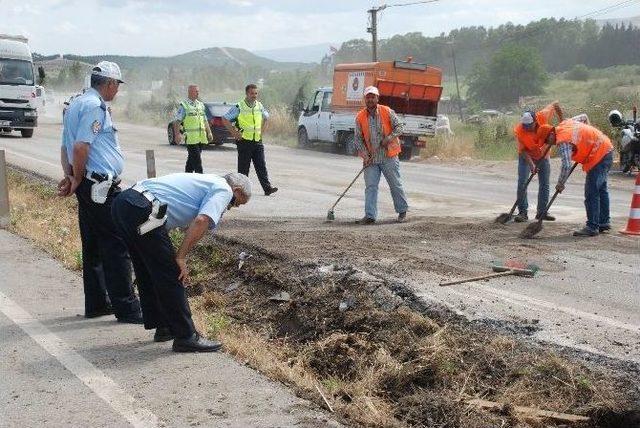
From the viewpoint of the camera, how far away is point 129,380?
5.14 metres

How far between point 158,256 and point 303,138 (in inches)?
932

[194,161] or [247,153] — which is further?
[194,161]

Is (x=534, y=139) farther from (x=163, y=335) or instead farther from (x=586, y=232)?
(x=163, y=335)

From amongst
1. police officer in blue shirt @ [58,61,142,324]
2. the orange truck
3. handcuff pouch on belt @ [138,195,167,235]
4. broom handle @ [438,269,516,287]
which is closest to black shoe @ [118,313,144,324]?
police officer in blue shirt @ [58,61,142,324]

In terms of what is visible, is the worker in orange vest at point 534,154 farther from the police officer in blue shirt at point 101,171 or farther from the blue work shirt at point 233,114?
the police officer in blue shirt at point 101,171

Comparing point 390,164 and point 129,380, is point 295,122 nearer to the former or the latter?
point 390,164

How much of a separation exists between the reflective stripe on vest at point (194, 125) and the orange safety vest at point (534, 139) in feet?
18.5

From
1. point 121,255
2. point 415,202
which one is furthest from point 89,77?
point 415,202

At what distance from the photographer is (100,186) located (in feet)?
21.2

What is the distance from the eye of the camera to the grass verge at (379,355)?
15.6ft

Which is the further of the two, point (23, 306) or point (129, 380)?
point (23, 306)

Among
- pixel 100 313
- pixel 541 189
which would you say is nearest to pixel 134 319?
pixel 100 313

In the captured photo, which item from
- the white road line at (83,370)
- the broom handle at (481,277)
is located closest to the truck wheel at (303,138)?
the broom handle at (481,277)

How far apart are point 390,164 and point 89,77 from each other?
5219mm
